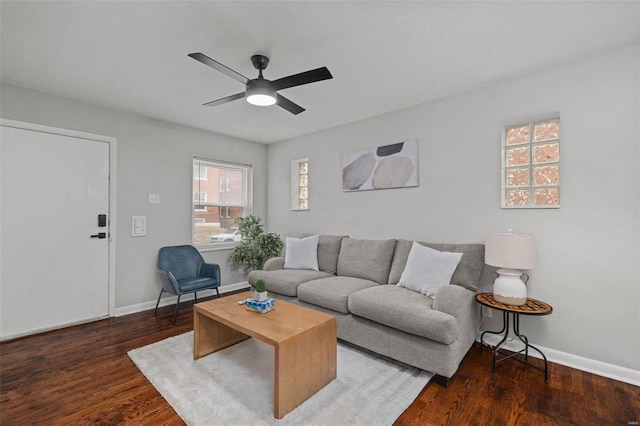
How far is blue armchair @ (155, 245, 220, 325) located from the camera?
11.4 ft

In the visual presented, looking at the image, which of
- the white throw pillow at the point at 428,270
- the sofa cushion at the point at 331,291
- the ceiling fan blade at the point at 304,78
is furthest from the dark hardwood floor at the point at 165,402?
the ceiling fan blade at the point at 304,78

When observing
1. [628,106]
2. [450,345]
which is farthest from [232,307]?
[628,106]

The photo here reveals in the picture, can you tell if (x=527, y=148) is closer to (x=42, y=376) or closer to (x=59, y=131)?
(x=42, y=376)

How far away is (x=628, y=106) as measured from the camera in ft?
7.22

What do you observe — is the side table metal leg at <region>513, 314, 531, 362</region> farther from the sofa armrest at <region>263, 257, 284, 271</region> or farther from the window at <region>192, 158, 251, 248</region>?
the window at <region>192, 158, 251, 248</region>

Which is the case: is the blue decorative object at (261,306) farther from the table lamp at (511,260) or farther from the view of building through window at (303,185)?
the view of building through window at (303,185)

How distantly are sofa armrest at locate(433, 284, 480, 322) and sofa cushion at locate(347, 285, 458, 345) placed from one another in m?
0.07

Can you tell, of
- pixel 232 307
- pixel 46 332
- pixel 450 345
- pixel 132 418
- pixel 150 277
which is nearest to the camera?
pixel 132 418

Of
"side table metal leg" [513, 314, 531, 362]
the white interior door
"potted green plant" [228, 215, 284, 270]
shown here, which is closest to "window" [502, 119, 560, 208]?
"side table metal leg" [513, 314, 531, 362]

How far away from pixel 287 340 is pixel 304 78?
1.76m

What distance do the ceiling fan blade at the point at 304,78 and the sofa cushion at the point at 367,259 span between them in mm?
2016

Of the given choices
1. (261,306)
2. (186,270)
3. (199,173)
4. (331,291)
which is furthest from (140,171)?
(331,291)

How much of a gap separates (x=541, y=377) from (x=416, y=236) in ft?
5.30

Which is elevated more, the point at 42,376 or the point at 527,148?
the point at 527,148
